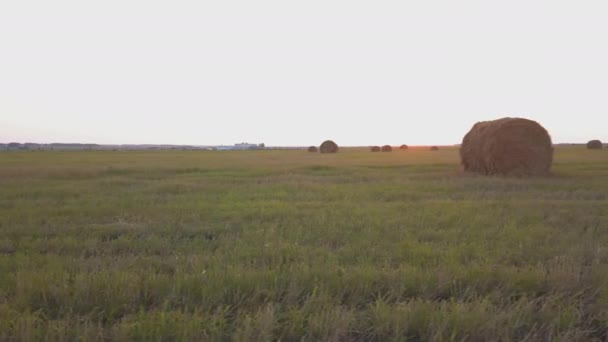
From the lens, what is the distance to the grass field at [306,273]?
3607 mm

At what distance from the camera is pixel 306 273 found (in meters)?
4.73

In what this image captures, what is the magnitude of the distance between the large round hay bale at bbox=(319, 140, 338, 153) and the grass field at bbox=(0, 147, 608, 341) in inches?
1659

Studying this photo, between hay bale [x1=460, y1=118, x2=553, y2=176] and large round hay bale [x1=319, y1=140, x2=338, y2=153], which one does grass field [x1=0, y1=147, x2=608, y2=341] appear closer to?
hay bale [x1=460, y1=118, x2=553, y2=176]

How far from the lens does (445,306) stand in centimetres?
389

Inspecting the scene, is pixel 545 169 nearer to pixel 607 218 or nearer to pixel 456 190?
pixel 456 190

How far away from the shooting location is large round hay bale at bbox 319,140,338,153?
5166 centimetres

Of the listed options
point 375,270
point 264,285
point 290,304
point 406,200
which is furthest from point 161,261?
point 406,200

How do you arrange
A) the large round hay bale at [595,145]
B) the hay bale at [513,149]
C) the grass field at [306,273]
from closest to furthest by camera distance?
1. the grass field at [306,273]
2. the hay bale at [513,149]
3. the large round hay bale at [595,145]

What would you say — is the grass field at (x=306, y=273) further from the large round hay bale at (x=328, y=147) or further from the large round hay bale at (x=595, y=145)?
the large round hay bale at (x=595, y=145)

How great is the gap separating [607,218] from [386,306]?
6378 mm

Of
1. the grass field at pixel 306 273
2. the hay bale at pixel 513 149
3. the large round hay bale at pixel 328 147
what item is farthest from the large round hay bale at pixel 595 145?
the grass field at pixel 306 273

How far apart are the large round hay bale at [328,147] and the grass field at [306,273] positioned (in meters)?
42.1

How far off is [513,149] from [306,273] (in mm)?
16988

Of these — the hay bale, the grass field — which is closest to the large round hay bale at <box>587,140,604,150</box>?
the hay bale
